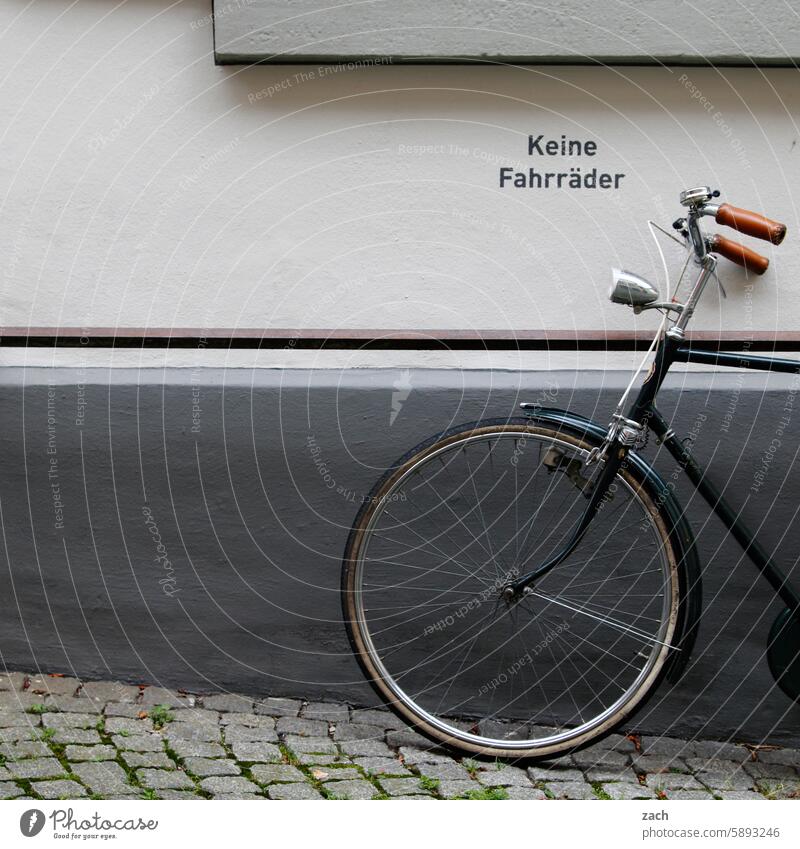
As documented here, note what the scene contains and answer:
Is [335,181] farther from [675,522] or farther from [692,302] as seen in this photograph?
[675,522]

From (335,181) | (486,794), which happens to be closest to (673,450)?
(486,794)

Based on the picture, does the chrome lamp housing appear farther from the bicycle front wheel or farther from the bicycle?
the bicycle front wheel

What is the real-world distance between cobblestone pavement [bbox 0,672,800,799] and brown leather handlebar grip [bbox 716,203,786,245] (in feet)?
5.07

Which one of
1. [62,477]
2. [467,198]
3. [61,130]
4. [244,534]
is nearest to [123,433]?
[62,477]

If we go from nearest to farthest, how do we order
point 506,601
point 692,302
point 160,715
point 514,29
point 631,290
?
point 631,290 < point 692,302 < point 506,601 < point 514,29 < point 160,715

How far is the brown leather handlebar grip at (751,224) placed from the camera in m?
3.17

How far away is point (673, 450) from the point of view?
327cm

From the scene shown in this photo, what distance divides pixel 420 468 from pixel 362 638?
1.67 ft

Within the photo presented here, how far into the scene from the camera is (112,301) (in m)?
3.72

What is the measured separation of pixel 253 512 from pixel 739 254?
1.65 meters

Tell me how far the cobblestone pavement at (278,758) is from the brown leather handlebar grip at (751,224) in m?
1.54

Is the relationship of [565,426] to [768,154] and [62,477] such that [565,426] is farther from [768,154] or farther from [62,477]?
[62,477]

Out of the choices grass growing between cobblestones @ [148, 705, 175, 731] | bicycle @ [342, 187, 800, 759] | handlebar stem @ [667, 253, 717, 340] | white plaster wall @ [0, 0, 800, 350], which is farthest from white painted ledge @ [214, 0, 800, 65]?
grass growing between cobblestones @ [148, 705, 175, 731]

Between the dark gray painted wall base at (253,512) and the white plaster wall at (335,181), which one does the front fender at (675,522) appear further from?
the white plaster wall at (335,181)
